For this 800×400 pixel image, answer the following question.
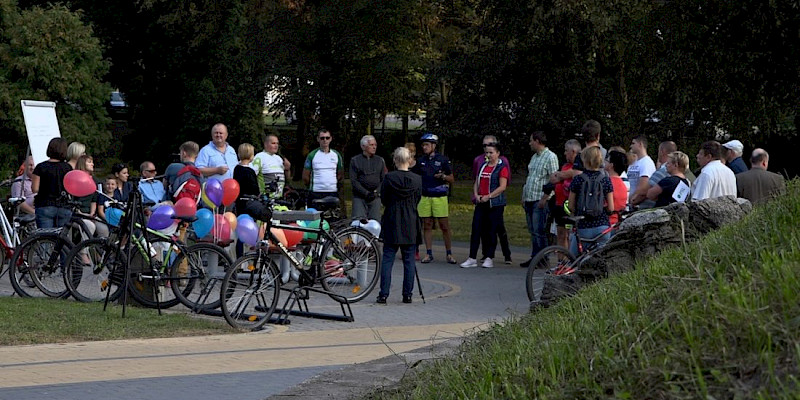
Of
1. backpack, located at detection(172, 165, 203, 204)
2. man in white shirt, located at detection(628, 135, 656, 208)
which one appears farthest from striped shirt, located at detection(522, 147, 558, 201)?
backpack, located at detection(172, 165, 203, 204)

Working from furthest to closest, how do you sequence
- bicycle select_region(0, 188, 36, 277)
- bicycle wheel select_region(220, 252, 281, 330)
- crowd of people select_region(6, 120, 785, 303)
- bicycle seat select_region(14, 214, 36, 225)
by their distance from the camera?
bicycle seat select_region(14, 214, 36, 225)
bicycle select_region(0, 188, 36, 277)
crowd of people select_region(6, 120, 785, 303)
bicycle wheel select_region(220, 252, 281, 330)

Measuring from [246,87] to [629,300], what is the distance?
90.5ft

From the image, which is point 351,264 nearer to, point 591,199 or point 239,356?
point 591,199

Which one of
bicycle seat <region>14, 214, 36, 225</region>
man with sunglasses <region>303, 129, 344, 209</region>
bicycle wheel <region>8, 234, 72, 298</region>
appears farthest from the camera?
man with sunglasses <region>303, 129, 344, 209</region>

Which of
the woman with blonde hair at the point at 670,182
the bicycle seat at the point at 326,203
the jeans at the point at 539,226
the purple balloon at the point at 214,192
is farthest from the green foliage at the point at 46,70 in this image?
the woman with blonde hair at the point at 670,182

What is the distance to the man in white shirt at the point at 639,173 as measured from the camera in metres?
14.6

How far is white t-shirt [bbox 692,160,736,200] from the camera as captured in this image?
12.6 m

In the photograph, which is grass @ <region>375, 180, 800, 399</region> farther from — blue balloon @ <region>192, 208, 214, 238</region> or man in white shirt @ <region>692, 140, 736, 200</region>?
blue balloon @ <region>192, 208, 214, 238</region>

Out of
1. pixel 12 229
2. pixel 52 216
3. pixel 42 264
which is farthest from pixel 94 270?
pixel 12 229

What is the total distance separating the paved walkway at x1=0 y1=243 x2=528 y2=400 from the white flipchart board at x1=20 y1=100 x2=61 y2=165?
6686 millimetres

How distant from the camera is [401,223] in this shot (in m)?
13.7

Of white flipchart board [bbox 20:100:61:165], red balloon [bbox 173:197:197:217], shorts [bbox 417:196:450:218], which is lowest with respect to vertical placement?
shorts [bbox 417:196:450:218]

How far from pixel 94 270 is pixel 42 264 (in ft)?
3.29

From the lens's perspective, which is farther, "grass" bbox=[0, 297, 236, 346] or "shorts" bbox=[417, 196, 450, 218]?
"shorts" bbox=[417, 196, 450, 218]
